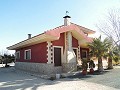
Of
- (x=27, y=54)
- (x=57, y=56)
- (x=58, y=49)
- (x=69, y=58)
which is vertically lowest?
(x=69, y=58)

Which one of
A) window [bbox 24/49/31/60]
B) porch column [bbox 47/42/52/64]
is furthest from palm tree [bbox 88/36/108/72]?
A: window [bbox 24/49/31/60]

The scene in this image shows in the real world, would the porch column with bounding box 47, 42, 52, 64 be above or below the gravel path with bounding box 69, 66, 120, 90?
above

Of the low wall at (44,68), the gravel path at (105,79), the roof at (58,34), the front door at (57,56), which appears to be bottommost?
the gravel path at (105,79)

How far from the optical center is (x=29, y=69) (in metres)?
19.7

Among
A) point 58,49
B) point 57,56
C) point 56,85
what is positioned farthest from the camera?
point 58,49

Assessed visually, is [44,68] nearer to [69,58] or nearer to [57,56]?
[57,56]

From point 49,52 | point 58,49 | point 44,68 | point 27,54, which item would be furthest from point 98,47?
point 27,54

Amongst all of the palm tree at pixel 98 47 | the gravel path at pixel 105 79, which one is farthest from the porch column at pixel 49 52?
the palm tree at pixel 98 47

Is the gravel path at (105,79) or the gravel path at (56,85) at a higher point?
the gravel path at (105,79)

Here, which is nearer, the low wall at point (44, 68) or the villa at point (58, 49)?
the low wall at point (44, 68)

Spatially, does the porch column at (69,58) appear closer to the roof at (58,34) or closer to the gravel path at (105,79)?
the roof at (58,34)

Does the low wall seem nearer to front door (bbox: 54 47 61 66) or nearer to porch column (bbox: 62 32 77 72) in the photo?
front door (bbox: 54 47 61 66)

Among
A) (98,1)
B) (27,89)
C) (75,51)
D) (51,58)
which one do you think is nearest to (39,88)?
(27,89)

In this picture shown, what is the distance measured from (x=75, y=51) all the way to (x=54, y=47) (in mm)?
3233
